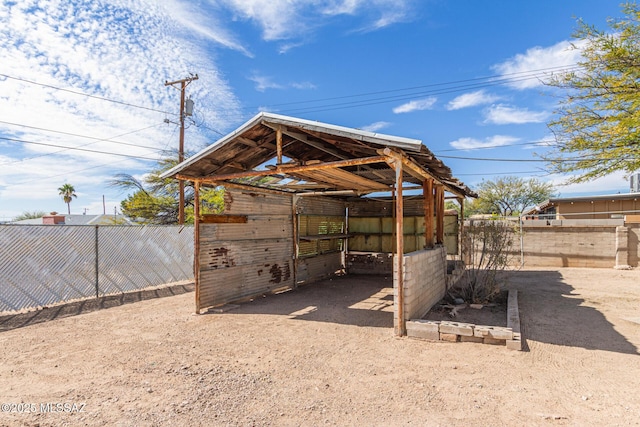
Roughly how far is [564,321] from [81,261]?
9.38 metres

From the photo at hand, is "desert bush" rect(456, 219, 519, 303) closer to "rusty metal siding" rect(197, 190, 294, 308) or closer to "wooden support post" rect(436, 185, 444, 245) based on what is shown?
"wooden support post" rect(436, 185, 444, 245)

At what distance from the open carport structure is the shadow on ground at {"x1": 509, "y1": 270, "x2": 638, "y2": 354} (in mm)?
1625

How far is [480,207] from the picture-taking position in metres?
37.2

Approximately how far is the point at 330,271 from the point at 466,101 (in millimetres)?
13674

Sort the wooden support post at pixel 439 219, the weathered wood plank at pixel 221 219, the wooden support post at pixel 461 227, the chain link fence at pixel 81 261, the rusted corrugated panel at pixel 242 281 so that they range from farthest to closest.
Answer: the wooden support post at pixel 461 227 → the wooden support post at pixel 439 219 → the weathered wood plank at pixel 221 219 → the rusted corrugated panel at pixel 242 281 → the chain link fence at pixel 81 261

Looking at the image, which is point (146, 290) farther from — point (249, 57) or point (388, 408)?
point (249, 57)

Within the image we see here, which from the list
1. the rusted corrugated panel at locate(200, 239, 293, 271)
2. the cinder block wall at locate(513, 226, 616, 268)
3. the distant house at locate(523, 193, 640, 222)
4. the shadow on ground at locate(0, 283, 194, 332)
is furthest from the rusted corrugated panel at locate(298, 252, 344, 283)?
the distant house at locate(523, 193, 640, 222)

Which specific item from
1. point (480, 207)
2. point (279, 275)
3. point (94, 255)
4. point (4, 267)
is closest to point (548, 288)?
point (279, 275)

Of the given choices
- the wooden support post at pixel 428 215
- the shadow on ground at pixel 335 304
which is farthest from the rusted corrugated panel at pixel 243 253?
the wooden support post at pixel 428 215

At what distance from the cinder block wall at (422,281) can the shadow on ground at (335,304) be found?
1.90 ft

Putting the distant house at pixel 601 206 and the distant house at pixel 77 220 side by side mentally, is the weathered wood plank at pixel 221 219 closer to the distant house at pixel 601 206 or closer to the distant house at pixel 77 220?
the distant house at pixel 77 220

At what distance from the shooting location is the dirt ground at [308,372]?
9.24 feet

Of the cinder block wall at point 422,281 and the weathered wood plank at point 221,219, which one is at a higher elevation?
the weathered wood plank at point 221,219

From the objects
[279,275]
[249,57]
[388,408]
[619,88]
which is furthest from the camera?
[249,57]
